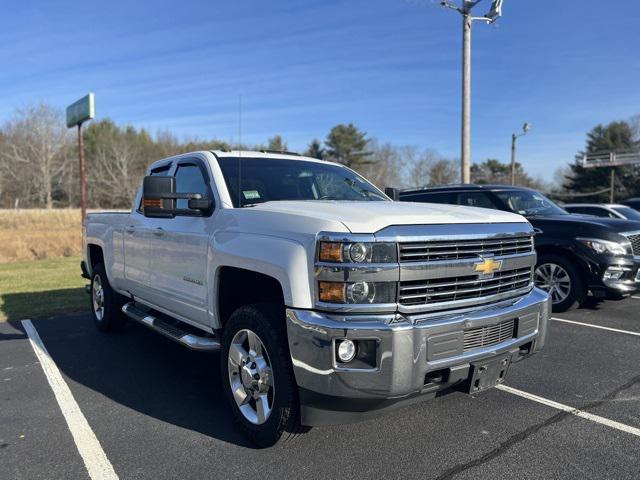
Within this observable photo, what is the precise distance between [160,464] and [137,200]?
332cm

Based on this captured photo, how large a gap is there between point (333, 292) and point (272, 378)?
2.57 ft

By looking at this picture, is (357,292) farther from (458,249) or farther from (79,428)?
(79,428)

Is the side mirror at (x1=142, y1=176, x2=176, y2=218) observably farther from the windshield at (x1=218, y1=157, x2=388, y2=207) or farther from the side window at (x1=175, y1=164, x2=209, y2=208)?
the windshield at (x1=218, y1=157, x2=388, y2=207)

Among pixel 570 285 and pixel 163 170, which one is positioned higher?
pixel 163 170

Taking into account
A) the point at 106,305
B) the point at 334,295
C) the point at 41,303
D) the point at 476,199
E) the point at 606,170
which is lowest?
the point at 41,303

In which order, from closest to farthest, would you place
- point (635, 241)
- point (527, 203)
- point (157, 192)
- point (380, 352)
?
1. point (380, 352)
2. point (157, 192)
3. point (635, 241)
4. point (527, 203)

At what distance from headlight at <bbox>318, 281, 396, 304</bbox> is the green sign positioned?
13574 millimetres

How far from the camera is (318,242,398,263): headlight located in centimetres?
285

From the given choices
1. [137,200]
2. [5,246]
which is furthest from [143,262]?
[5,246]

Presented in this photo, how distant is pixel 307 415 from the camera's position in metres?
3.01

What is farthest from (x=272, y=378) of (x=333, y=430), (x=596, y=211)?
(x=596, y=211)

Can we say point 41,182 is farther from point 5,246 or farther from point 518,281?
point 518,281

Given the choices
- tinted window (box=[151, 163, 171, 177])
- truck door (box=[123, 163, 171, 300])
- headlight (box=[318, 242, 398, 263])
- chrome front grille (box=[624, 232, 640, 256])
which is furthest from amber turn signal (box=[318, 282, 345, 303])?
chrome front grille (box=[624, 232, 640, 256])

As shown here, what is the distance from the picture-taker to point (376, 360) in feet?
9.14
